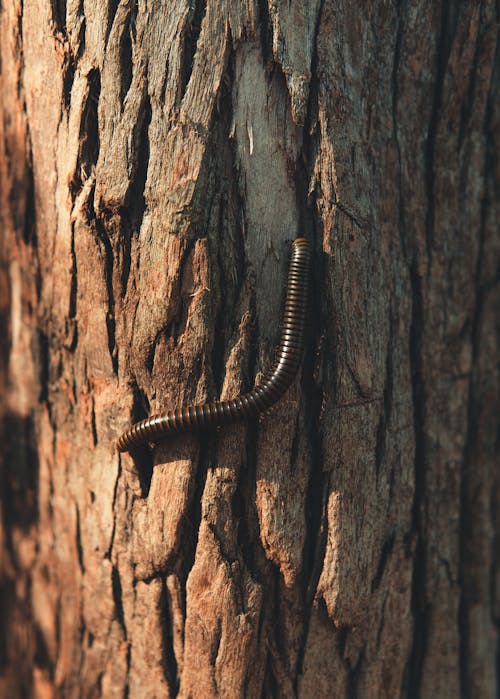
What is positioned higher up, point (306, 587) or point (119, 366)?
point (119, 366)

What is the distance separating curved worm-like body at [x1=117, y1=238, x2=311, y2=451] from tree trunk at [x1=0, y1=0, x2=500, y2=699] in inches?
2.9

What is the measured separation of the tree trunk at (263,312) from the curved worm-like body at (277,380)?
0.24 ft

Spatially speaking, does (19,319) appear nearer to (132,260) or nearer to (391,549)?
(132,260)

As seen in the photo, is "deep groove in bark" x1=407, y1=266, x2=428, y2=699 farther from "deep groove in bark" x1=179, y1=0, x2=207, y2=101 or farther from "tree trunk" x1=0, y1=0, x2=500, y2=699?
"deep groove in bark" x1=179, y1=0, x2=207, y2=101

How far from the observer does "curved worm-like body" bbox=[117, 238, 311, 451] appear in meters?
2.34

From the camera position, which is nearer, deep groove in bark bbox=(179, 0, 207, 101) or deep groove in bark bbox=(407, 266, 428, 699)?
deep groove in bark bbox=(179, 0, 207, 101)

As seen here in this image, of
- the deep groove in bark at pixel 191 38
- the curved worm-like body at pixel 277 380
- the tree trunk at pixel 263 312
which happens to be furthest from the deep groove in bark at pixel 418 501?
the deep groove in bark at pixel 191 38

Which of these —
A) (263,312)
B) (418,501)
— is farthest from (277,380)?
(418,501)

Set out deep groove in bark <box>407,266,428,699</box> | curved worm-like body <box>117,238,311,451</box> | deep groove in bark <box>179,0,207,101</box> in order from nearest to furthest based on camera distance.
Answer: deep groove in bark <box>179,0,207,101</box>
curved worm-like body <box>117,238,311,451</box>
deep groove in bark <box>407,266,428,699</box>

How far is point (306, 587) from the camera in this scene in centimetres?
253

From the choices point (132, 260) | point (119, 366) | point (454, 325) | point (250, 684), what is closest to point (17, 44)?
point (132, 260)

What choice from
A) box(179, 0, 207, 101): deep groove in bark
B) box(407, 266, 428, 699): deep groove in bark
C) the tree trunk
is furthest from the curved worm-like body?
box(179, 0, 207, 101): deep groove in bark

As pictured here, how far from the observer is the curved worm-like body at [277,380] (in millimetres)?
2340

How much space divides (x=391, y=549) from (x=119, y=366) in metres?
1.47
